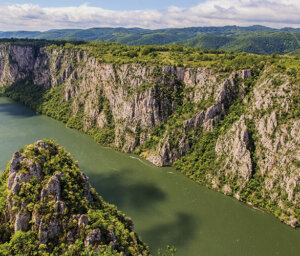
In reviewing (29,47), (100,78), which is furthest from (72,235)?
(29,47)

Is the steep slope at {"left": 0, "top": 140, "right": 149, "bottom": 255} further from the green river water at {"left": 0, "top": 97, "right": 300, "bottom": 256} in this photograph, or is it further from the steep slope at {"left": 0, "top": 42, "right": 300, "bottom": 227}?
the steep slope at {"left": 0, "top": 42, "right": 300, "bottom": 227}

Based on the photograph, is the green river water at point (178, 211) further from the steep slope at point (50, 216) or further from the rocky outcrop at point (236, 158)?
the steep slope at point (50, 216)

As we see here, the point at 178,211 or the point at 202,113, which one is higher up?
the point at 202,113

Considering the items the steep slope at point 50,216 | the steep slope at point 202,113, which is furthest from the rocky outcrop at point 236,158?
the steep slope at point 50,216

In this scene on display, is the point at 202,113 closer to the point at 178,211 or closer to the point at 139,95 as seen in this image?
the point at 139,95

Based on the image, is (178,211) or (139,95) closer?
(178,211)

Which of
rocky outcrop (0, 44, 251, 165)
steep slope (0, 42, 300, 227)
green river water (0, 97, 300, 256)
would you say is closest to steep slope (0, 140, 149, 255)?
green river water (0, 97, 300, 256)

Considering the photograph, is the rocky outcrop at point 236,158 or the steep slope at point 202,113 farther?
the rocky outcrop at point 236,158

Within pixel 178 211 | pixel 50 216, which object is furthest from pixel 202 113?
pixel 50 216
